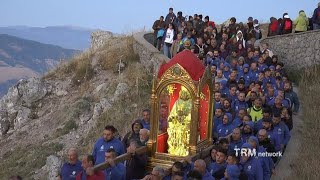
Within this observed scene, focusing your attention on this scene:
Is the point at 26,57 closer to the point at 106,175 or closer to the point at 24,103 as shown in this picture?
the point at 24,103

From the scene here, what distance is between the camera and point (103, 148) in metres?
8.27

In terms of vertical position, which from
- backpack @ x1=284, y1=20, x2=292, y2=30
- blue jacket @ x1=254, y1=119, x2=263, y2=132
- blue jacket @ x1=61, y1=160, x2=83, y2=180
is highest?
backpack @ x1=284, y1=20, x2=292, y2=30

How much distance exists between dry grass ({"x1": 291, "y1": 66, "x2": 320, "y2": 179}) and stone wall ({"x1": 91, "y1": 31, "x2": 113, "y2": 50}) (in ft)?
38.1

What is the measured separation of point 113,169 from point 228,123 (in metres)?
2.98

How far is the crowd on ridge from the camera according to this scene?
7449 mm

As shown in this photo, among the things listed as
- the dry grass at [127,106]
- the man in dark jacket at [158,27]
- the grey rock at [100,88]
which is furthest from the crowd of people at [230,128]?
the grey rock at [100,88]

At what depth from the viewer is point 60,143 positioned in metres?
17.5

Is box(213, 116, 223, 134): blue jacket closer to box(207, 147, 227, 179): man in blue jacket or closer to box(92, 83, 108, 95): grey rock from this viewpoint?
box(207, 147, 227, 179): man in blue jacket

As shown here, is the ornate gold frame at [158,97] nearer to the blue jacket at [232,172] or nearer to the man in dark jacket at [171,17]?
the blue jacket at [232,172]

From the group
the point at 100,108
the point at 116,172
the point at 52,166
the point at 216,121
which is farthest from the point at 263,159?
the point at 100,108

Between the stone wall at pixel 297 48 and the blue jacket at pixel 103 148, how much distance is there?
1323 cm

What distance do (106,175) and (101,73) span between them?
1507 cm

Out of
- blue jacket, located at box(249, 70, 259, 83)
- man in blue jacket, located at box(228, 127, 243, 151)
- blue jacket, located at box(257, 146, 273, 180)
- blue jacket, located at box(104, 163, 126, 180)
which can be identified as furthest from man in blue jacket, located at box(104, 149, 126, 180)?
blue jacket, located at box(249, 70, 259, 83)

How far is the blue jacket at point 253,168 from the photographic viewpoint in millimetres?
7832
